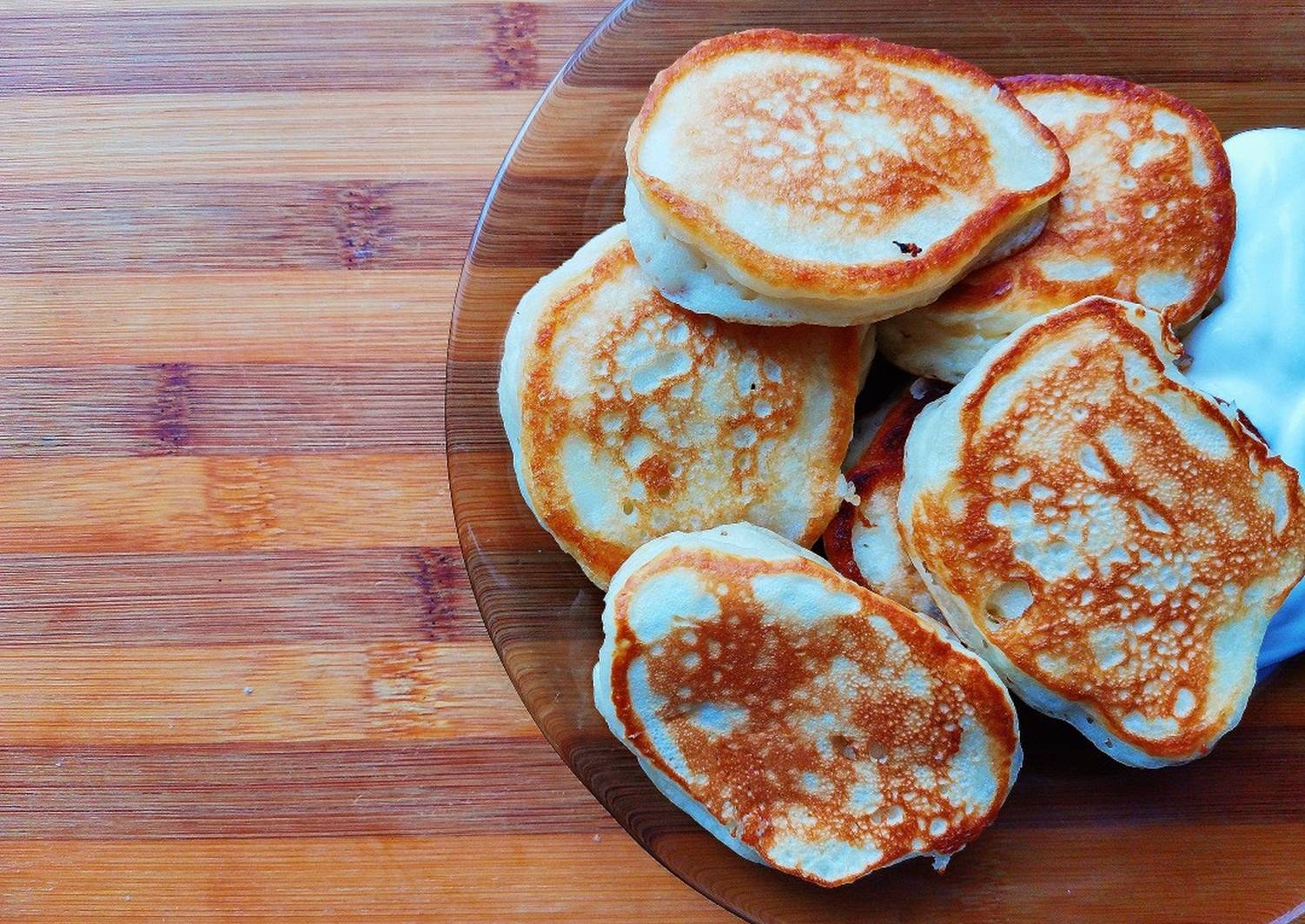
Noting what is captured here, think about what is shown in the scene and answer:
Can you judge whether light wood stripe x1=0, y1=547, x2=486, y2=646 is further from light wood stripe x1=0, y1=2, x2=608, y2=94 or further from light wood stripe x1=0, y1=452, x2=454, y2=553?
light wood stripe x1=0, y1=2, x2=608, y2=94

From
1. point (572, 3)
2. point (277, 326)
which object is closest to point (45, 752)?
point (277, 326)

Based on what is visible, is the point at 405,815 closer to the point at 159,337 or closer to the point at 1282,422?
the point at 159,337

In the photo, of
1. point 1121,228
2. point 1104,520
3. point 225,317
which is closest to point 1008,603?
point 1104,520

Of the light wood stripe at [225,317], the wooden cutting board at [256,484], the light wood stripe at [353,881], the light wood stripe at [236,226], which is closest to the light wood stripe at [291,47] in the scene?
the wooden cutting board at [256,484]

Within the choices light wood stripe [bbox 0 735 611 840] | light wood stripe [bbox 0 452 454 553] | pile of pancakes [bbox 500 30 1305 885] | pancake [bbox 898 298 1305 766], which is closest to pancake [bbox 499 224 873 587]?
pile of pancakes [bbox 500 30 1305 885]

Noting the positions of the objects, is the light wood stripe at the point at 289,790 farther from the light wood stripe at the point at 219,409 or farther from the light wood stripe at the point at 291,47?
the light wood stripe at the point at 291,47

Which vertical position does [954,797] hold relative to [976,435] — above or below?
below

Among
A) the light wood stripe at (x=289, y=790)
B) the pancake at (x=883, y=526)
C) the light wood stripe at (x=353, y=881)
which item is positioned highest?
the pancake at (x=883, y=526)
